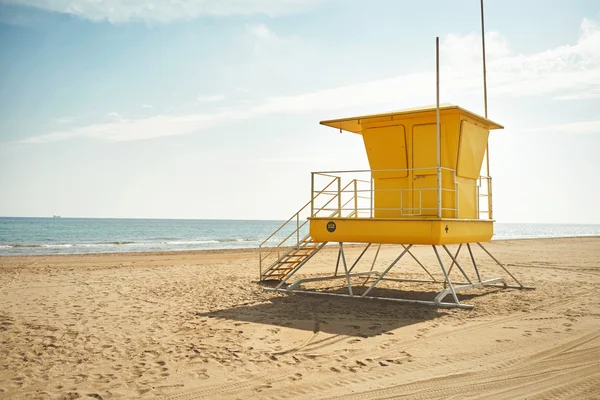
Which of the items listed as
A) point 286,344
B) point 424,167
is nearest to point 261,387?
point 286,344

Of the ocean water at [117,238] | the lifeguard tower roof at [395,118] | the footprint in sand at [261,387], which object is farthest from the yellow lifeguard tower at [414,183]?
the ocean water at [117,238]

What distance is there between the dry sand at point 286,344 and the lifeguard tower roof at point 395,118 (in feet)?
15.2

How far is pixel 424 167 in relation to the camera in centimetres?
1291

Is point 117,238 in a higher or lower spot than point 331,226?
lower

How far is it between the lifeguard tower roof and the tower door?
1.48 feet

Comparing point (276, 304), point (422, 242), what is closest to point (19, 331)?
point (276, 304)

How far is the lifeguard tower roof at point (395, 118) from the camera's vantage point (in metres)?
12.3

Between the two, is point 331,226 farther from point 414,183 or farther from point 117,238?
point 117,238

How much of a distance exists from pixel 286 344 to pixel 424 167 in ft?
21.2

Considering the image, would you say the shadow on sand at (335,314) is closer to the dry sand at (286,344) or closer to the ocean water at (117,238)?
the dry sand at (286,344)

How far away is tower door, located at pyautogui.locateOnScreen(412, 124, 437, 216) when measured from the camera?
12773 millimetres

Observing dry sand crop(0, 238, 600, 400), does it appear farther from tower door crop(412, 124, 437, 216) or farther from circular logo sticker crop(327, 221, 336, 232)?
tower door crop(412, 124, 437, 216)

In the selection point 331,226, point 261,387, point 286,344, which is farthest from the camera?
point 331,226

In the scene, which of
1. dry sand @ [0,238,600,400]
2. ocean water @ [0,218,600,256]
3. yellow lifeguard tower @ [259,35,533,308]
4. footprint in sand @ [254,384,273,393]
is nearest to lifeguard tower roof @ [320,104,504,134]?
yellow lifeguard tower @ [259,35,533,308]
